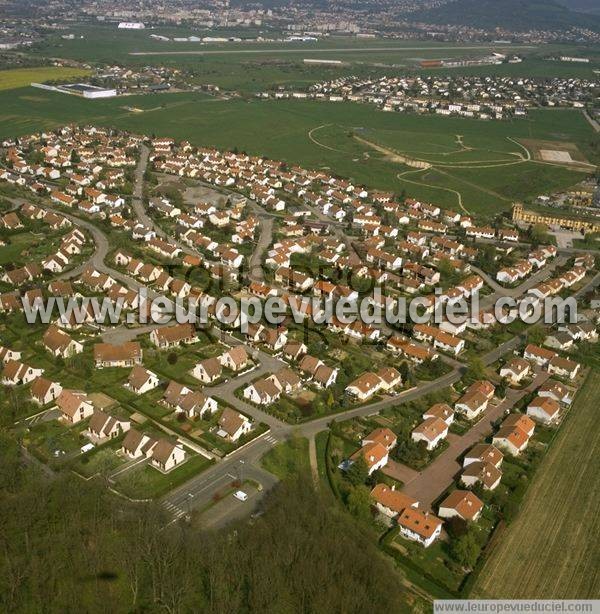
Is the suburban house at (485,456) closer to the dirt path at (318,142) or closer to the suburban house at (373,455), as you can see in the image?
the suburban house at (373,455)

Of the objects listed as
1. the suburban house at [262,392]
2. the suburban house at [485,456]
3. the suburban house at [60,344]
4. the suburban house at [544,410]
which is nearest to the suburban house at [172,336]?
the suburban house at [60,344]

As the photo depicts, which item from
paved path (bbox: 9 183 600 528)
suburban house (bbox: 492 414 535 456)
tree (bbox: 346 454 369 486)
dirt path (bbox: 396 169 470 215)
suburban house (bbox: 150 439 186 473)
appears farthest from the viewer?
dirt path (bbox: 396 169 470 215)

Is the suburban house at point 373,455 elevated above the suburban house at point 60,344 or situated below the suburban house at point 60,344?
above

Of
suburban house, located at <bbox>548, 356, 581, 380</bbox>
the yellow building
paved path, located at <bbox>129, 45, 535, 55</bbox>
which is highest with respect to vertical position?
suburban house, located at <bbox>548, 356, 581, 380</bbox>

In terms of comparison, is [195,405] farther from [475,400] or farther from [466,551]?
[466,551]

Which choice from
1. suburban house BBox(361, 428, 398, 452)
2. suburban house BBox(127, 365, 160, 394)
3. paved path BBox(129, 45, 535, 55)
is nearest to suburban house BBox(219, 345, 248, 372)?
suburban house BBox(127, 365, 160, 394)

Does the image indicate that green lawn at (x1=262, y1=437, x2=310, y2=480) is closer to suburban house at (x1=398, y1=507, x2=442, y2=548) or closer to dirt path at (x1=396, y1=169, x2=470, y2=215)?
suburban house at (x1=398, y1=507, x2=442, y2=548)
